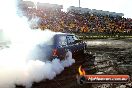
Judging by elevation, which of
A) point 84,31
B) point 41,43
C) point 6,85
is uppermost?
point 41,43

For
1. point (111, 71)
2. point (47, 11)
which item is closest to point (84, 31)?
point (47, 11)

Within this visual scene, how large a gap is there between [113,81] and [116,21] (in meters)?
48.1

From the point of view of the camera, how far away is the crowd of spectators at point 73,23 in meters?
39.2

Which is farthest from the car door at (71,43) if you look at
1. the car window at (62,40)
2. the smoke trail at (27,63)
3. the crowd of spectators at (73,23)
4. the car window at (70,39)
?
the crowd of spectators at (73,23)

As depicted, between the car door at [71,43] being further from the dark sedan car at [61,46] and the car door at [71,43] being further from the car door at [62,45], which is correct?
the car door at [62,45]

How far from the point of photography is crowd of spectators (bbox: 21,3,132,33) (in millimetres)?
39228

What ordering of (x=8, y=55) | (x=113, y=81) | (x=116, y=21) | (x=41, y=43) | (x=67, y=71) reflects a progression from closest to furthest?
(x=113, y=81)
(x=8, y=55)
(x=41, y=43)
(x=67, y=71)
(x=116, y=21)

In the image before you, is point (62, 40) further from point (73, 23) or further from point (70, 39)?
point (73, 23)

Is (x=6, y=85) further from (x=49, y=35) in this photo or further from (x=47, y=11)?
(x=47, y=11)

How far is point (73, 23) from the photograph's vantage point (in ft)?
143

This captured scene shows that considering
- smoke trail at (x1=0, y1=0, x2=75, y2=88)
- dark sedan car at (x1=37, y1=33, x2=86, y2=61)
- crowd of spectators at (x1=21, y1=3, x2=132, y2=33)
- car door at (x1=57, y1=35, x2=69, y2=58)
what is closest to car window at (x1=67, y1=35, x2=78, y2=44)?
dark sedan car at (x1=37, y1=33, x2=86, y2=61)

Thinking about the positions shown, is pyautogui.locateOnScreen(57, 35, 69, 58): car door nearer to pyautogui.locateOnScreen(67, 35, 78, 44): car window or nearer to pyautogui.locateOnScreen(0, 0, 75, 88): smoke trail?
pyautogui.locateOnScreen(0, 0, 75, 88): smoke trail

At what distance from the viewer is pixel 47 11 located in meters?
45.7

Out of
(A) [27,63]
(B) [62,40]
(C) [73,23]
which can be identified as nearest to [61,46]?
(B) [62,40]
